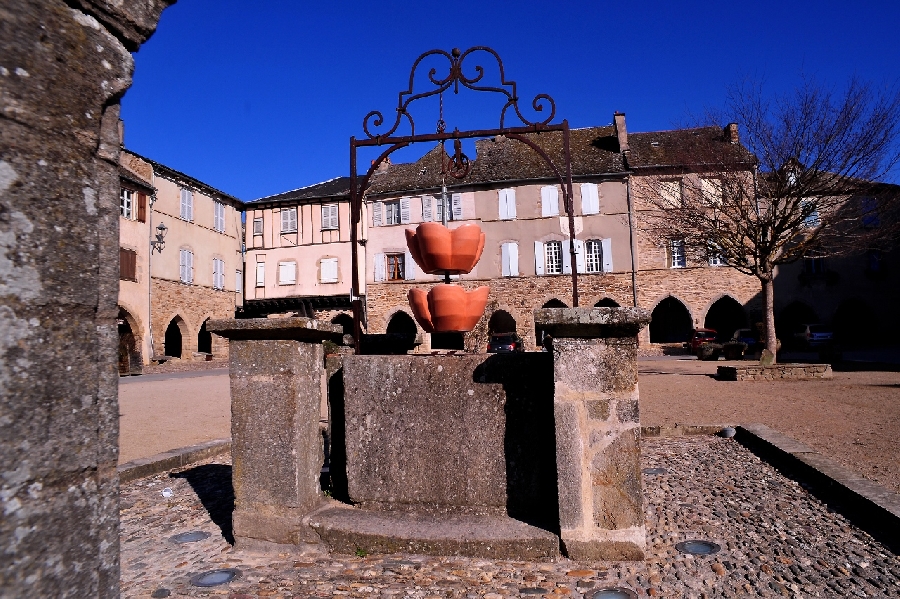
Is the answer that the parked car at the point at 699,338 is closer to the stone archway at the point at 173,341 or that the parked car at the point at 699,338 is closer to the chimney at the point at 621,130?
the chimney at the point at 621,130

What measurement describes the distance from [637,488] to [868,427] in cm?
511

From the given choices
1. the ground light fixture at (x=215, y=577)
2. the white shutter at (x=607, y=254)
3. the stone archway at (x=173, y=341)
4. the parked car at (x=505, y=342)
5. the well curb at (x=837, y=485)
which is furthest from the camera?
the stone archway at (x=173, y=341)

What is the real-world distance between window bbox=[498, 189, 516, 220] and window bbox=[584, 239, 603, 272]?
145 inches

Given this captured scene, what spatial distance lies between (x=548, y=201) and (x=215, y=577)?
25.3m

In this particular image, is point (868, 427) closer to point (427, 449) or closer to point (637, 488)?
point (637, 488)

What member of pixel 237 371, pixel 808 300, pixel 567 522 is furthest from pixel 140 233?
pixel 808 300

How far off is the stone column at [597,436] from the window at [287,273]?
90.5ft

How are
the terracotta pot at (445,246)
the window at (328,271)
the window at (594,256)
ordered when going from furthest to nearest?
1. the window at (328,271)
2. the window at (594,256)
3. the terracotta pot at (445,246)

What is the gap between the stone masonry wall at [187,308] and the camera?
24.4 m

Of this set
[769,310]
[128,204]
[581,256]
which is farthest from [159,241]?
[769,310]

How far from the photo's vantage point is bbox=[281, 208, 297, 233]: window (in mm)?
29905

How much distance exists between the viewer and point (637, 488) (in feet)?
10.4

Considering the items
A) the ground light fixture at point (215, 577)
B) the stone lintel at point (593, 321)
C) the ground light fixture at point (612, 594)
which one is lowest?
the ground light fixture at point (215, 577)

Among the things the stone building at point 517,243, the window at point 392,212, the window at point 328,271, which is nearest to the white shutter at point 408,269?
the stone building at point 517,243
